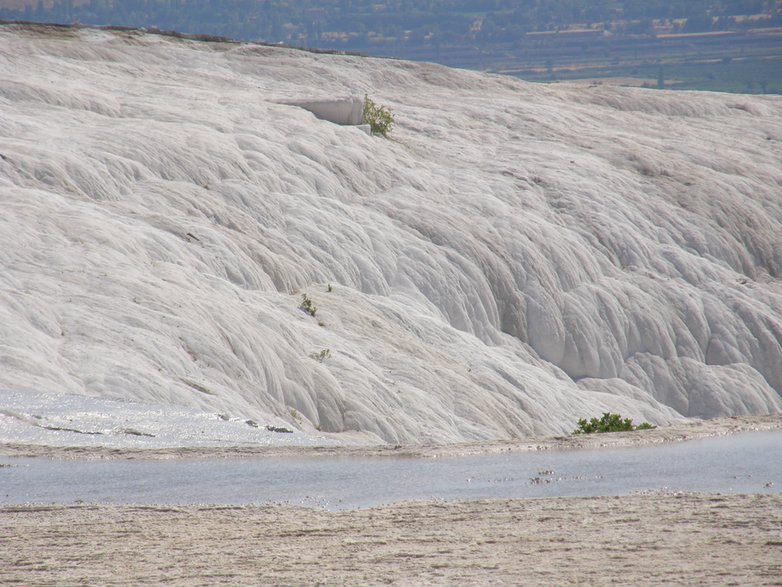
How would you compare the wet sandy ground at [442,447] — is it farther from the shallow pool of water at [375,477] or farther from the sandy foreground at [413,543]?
the sandy foreground at [413,543]

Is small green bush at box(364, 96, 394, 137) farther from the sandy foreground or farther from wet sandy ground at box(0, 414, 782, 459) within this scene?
the sandy foreground

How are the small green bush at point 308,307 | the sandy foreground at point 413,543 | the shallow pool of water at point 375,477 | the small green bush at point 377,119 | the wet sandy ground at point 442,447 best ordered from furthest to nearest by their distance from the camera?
the small green bush at point 377,119 < the small green bush at point 308,307 < the wet sandy ground at point 442,447 < the shallow pool of water at point 375,477 < the sandy foreground at point 413,543

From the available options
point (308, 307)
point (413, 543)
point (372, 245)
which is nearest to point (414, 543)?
point (413, 543)

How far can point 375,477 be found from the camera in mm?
11953

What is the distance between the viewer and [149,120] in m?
29.8

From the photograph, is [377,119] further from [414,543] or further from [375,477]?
[414,543]

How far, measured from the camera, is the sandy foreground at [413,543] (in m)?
8.41

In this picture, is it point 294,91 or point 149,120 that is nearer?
point 149,120

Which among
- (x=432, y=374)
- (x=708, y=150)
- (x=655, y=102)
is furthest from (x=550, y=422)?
(x=655, y=102)

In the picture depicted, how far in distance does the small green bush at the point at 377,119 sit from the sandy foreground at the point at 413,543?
1004 inches

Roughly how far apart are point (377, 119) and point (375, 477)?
24918 millimetres

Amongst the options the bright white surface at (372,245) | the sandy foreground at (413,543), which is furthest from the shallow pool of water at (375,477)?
the bright white surface at (372,245)

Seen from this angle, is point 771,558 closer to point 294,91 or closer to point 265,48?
point 294,91

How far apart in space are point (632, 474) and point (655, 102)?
122 feet
